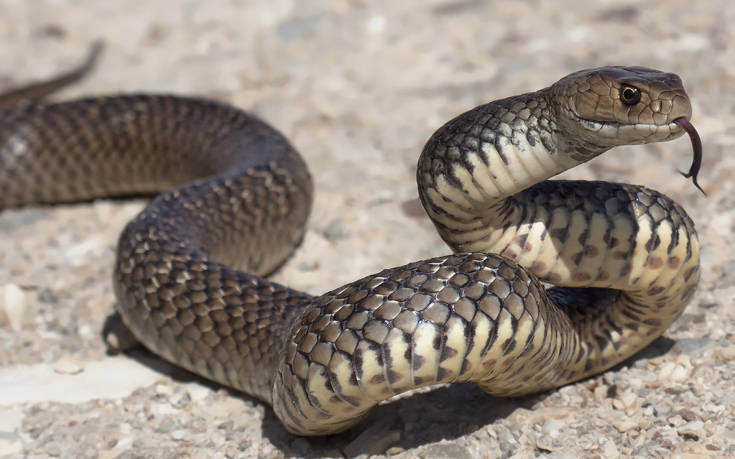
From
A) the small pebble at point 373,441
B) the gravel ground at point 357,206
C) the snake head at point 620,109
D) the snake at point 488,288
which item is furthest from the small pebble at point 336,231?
the snake head at point 620,109

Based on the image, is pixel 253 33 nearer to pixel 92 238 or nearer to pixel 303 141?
pixel 303 141

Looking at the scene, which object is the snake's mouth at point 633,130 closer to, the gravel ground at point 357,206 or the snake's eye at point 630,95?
the snake's eye at point 630,95

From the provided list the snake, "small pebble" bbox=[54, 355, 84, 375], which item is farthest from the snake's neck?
"small pebble" bbox=[54, 355, 84, 375]

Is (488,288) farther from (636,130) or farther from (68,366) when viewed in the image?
(68,366)

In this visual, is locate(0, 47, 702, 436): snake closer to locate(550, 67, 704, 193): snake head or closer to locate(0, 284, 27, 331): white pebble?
locate(550, 67, 704, 193): snake head

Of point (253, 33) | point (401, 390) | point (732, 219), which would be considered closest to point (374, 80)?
point (253, 33)

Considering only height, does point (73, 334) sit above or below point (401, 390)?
below
